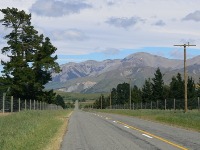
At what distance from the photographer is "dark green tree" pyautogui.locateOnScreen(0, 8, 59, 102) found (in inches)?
2744

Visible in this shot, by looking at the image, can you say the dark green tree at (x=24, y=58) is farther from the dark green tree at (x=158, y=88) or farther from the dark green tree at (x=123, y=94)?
the dark green tree at (x=123, y=94)

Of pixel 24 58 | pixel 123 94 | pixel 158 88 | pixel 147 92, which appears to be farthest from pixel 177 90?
pixel 123 94

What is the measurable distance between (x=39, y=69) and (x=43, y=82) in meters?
3.30

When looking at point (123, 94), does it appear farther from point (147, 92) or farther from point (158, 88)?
point (158, 88)

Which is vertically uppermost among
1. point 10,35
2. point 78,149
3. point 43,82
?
point 10,35

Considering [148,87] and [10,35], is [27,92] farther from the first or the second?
[148,87]

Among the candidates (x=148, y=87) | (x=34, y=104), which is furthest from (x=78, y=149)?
(x=148, y=87)

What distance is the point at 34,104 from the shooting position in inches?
2373

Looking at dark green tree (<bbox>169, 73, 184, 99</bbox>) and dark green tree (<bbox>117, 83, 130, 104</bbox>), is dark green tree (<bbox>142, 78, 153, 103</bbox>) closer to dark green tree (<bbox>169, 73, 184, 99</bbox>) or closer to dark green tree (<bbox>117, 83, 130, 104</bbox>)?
dark green tree (<bbox>169, 73, 184, 99</bbox>)

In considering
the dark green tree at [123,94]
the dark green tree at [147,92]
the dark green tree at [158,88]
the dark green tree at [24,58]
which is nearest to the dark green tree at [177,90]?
the dark green tree at [158,88]

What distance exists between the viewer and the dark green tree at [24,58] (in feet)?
229

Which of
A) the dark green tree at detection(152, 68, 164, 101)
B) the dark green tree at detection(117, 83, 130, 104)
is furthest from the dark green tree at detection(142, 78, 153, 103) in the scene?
the dark green tree at detection(117, 83, 130, 104)

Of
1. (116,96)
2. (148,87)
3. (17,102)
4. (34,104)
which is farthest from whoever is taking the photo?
(116,96)

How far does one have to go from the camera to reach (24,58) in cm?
7175
